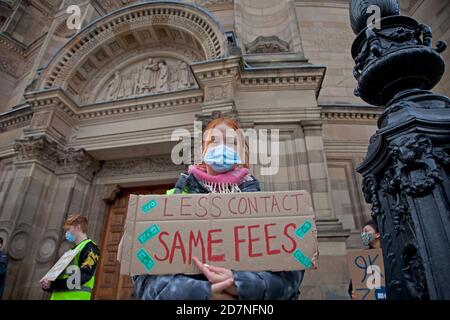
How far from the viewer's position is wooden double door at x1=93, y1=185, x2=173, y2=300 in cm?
639

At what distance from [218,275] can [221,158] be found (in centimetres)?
73

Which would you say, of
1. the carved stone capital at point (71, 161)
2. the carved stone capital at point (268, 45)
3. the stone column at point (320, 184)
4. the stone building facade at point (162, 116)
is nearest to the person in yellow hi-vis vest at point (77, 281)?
the stone building facade at point (162, 116)

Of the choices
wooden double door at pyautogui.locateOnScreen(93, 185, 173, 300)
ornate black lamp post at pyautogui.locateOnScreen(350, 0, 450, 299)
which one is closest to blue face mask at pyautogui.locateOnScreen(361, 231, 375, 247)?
ornate black lamp post at pyautogui.locateOnScreen(350, 0, 450, 299)

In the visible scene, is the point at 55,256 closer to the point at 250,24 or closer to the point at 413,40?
the point at 413,40

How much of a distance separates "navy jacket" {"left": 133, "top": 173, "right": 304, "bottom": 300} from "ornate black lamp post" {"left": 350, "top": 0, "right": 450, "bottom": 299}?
2.95ft

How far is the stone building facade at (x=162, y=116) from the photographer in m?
5.86

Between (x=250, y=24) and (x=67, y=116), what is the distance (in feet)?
20.6

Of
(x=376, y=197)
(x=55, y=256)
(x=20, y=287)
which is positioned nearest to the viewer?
(x=376, y=197)

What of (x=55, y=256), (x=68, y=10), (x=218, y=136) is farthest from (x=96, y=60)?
(x=218, y=136)

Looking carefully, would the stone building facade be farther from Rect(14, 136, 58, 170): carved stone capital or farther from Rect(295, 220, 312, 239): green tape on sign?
Rect(295, 220, 312, 239): green tape on sign

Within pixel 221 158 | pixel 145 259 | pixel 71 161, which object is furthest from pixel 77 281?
pixel 71 161

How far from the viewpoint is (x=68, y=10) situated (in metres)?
10.8

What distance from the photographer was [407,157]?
1.69 m

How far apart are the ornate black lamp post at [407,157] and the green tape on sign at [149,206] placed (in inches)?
62.6
